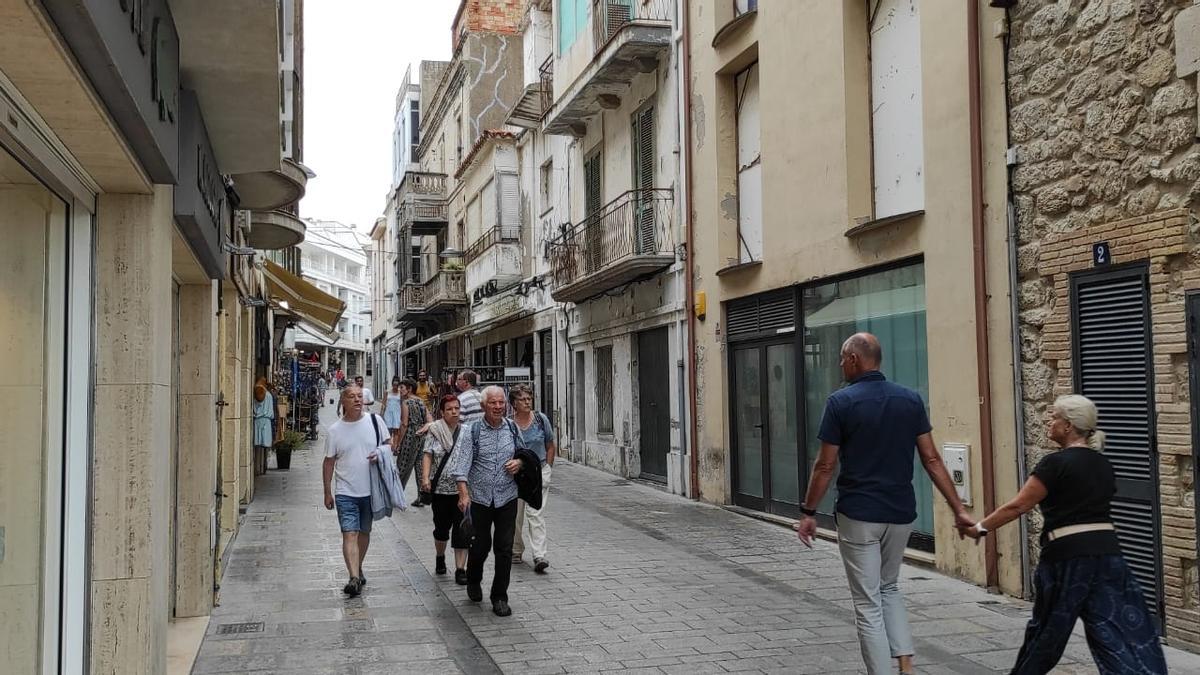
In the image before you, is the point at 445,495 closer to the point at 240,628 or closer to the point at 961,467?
the point at 240,628

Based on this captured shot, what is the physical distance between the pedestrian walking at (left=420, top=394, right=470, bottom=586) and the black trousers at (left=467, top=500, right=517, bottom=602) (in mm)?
230

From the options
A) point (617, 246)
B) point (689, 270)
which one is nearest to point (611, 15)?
point (617, 246)

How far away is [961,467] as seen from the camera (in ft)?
28.7

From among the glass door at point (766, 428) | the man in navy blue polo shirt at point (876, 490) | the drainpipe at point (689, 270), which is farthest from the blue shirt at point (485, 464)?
the drainpipe at point (689, 270)

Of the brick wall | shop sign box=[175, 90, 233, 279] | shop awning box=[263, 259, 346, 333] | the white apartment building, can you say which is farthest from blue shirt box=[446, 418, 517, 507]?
the white apartment building

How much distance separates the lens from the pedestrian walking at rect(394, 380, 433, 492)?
48.5 ft

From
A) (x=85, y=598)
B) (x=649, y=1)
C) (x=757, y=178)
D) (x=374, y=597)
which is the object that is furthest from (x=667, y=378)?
(x=85, y=598)

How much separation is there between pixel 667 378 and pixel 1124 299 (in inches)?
372

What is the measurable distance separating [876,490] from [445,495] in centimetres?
459

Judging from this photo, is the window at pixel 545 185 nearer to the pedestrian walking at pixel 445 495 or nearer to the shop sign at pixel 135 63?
the pedestrian walking at pixel 445 495

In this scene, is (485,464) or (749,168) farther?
(749,168)

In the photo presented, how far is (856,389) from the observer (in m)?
5.67

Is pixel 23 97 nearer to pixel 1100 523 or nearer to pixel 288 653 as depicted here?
pixel 288 653

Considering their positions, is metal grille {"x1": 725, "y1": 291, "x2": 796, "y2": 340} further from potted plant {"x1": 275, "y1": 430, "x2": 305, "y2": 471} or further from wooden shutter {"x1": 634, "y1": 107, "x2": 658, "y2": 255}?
potted plant {"x1": 275, "y1": 430, "x2": 305, "y2": 471}
